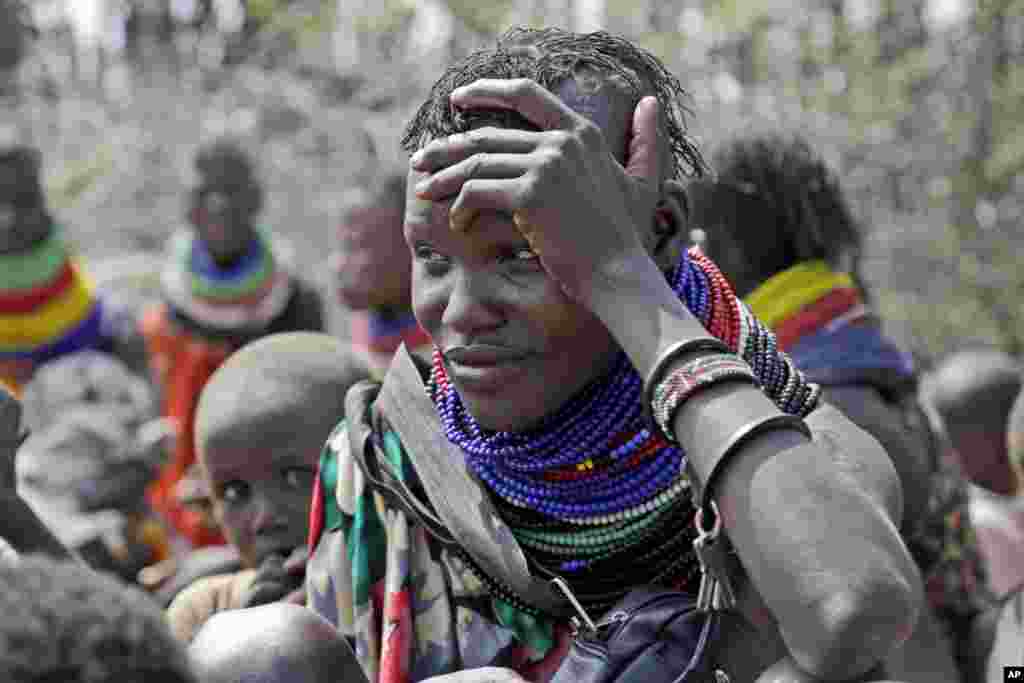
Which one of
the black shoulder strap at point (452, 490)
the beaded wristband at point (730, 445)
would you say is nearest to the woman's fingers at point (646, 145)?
the beaded wristband at point (730, 445)

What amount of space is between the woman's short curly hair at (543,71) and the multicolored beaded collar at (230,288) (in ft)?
16.7

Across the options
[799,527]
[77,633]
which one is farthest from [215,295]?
[77,633]

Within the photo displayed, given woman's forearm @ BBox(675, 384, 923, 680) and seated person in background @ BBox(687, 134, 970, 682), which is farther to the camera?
seated person in background @ BBox(687, 134, 970, 682)

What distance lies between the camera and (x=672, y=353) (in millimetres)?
2088

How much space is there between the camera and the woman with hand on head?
203 centimetres

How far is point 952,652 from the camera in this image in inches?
169

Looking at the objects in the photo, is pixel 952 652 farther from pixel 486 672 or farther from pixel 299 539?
pixel 486 672

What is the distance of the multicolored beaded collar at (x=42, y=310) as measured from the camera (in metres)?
7.31

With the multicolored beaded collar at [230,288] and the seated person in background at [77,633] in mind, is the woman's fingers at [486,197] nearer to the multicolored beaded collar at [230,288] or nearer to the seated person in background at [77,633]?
the seated person in background at [77,633]

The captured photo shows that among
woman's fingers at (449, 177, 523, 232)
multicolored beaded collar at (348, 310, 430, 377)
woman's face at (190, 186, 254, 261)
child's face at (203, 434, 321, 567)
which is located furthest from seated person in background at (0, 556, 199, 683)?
woman's face at (190, 186, 254, 261)

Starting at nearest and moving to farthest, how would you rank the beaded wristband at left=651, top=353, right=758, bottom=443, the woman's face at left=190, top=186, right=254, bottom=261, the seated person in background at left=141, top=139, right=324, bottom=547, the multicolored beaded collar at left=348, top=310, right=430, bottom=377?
the beaded wristband at left=651, top=353, right=758, bottom=443
the multicolored beaded collar at left=348, top=310, right=430, bottom=377
the seated person in background at left=141, top=139, right=324, bottom=547
the woman's face at left=190, top=186, right=254, bottom=261

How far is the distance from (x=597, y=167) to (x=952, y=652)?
2.57m

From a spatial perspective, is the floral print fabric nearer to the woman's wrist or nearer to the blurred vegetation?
the woman's wrist

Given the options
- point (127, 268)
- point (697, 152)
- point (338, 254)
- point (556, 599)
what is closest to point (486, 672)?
point (556, 599)
